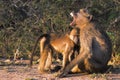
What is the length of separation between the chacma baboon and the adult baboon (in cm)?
18

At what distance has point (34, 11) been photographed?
36.4 ft

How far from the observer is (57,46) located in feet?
26.1

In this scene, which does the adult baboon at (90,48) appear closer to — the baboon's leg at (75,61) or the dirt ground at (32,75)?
the baboon's leg at (75,61)

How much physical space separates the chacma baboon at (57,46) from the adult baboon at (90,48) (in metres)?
0.18

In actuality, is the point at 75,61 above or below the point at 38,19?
below

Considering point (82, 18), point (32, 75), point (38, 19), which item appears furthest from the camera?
point (38, 19)

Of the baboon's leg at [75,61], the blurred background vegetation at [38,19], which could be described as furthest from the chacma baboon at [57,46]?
the blurred background vegetation at [38,19]

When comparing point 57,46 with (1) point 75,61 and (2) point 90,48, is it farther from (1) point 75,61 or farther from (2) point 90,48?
(2) point 90,48

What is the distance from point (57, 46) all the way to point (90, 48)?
2.35 feet

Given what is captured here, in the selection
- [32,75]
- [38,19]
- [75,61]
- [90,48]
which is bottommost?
[32,75]

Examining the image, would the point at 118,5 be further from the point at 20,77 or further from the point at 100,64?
the point at 20,77

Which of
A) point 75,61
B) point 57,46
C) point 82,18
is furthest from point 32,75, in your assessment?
point 82,18

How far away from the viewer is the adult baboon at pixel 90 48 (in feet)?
24.7

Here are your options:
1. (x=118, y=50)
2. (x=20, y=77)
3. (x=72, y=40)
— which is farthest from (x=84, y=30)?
(x=118, y=50)
